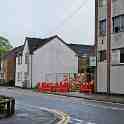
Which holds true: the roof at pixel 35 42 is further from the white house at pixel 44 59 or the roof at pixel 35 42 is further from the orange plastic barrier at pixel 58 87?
the orange plastic barrier at pixel 58 87

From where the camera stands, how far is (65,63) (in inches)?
2970

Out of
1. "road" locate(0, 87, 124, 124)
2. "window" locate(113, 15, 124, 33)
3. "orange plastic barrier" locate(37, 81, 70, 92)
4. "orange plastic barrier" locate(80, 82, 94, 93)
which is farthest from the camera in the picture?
"orange plastic barrier" locate(37, 81, 70, 92)

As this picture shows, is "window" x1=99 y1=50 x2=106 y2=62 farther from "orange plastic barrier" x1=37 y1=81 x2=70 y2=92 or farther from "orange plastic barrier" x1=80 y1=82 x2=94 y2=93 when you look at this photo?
"orange plastic barrier" x1=37 y1=81 x2=70 y2=92

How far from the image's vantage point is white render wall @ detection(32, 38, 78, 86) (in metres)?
72.4

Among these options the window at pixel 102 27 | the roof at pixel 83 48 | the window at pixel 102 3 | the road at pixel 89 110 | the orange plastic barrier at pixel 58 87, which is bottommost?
the road at pixel 89 110

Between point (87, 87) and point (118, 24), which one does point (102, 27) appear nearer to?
point (118, 24)

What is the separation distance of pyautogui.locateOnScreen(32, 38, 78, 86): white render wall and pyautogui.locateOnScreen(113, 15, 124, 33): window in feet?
103

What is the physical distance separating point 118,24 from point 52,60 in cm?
3257

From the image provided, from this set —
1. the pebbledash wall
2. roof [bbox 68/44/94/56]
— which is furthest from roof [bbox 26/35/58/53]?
the pebbledash wall

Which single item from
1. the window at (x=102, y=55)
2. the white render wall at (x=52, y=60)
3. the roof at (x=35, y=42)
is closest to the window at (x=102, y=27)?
the window at (x=102, y=55)

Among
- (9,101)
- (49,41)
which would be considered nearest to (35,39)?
(49,41)

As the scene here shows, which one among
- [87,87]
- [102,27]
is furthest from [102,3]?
[87,87]

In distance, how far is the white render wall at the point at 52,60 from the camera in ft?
237

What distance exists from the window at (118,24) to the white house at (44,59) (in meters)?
31.2
